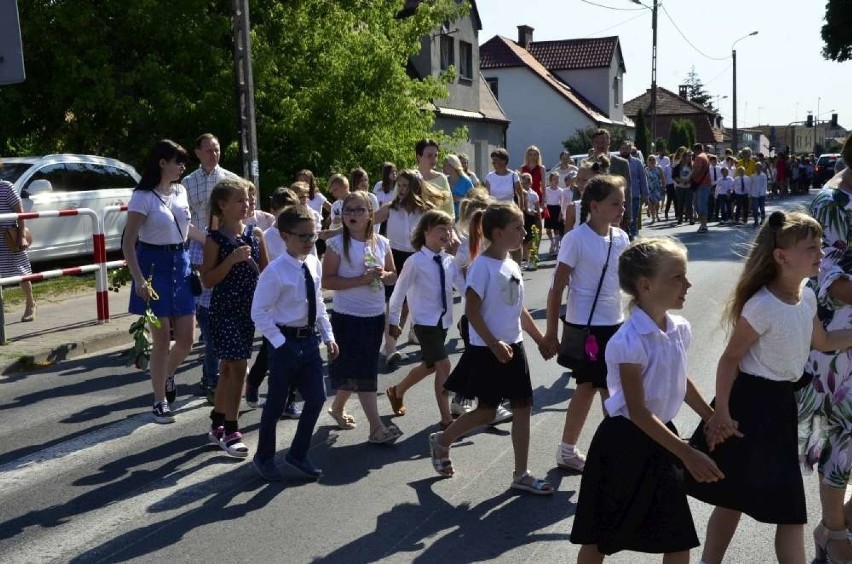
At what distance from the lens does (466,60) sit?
126 ft

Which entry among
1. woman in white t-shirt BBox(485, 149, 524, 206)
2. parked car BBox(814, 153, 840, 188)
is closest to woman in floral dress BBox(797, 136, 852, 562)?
woman in white t-shirt BBox(485, 149, 524, 206)

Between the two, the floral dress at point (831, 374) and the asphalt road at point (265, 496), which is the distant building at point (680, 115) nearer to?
the asphalt road at point (265, 496)

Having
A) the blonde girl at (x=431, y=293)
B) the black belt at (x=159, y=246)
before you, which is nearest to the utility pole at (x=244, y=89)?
the black belt at (x=159, y=246)

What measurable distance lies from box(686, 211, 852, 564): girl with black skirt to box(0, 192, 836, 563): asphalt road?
2.92ft

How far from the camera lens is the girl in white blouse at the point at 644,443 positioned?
3.68m

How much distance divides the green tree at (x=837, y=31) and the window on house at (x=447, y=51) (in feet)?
65.4

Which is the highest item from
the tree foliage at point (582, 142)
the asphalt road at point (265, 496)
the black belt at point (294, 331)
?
the tree foliage at point (582, 142)

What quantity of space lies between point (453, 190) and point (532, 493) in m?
6.54

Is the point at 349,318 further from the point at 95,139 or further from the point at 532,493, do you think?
the point at 95,139

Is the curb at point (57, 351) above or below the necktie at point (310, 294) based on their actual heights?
below

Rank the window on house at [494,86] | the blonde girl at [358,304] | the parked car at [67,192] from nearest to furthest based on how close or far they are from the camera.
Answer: the blonde girl at [358,304]
the parked car at [67,192]
the window on house at [494,86]

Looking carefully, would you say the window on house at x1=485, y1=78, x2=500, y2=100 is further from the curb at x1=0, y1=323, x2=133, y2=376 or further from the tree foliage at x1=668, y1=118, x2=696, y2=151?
the curb at x1=0, y1=323, x2=133, y2=376

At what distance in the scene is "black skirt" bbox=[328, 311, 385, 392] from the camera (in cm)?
663

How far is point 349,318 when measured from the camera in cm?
670
